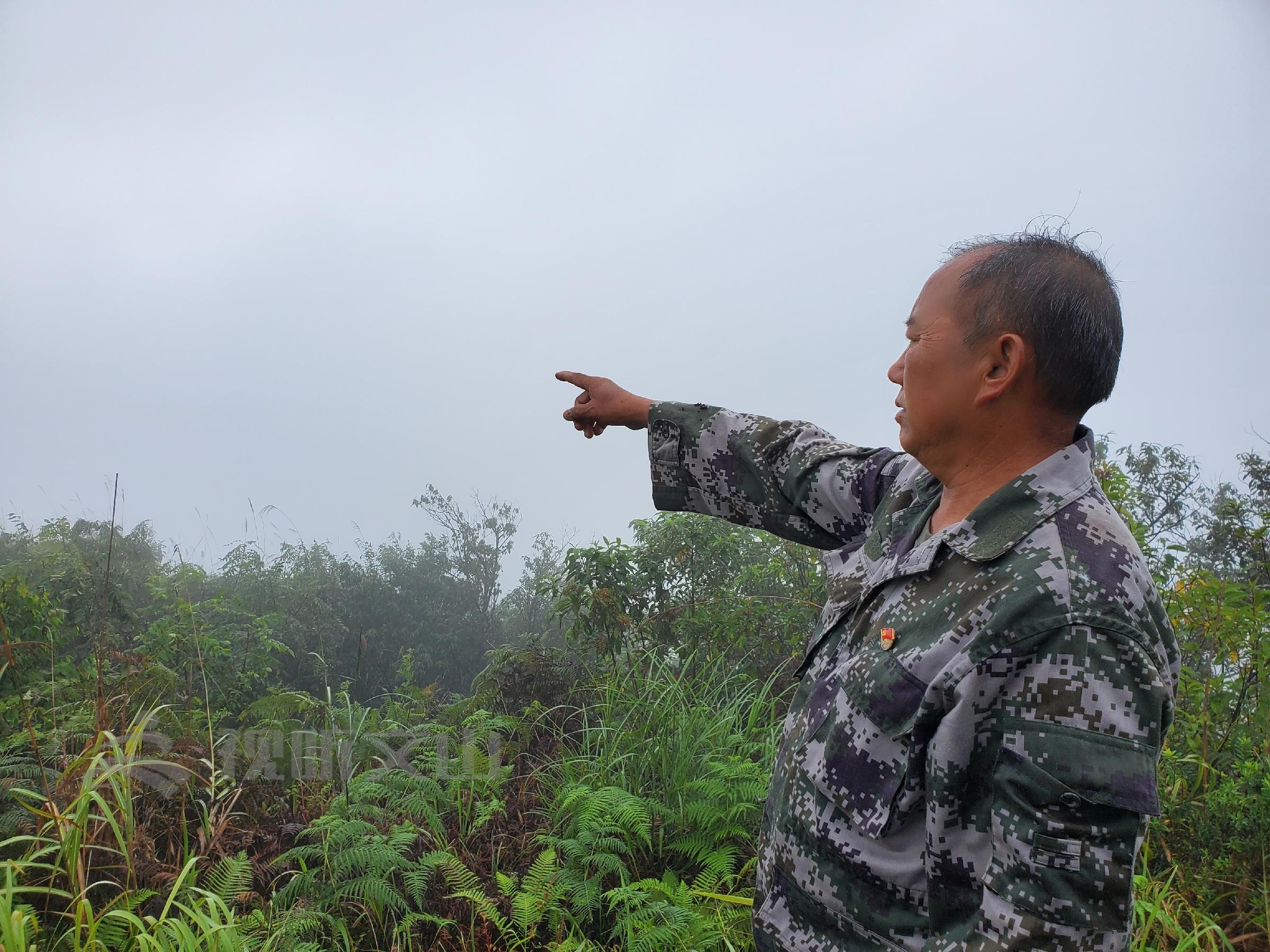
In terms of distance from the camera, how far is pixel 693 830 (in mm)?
2602

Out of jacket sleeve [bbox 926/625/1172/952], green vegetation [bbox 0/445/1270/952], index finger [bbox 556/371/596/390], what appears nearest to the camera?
jacket sleeve [bbox 926/625/1172/952]

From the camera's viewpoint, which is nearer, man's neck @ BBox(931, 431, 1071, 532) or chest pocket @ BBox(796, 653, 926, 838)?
chest pocket @ BBox(796, 653, 926, 838)

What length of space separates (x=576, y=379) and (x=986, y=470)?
0.86m

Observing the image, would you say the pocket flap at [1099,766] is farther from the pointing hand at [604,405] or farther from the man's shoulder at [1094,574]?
the pointing hand at [604,405]

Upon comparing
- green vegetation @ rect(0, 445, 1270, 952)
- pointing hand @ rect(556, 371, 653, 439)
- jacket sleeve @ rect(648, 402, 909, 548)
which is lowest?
green vegetation @ rect(0, 445, 1270, 952)

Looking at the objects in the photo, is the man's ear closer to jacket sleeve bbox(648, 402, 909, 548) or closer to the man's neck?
the man's neck

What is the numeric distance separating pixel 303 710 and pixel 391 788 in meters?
0.59

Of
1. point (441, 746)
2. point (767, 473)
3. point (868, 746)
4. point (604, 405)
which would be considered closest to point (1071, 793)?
point (868, 746)

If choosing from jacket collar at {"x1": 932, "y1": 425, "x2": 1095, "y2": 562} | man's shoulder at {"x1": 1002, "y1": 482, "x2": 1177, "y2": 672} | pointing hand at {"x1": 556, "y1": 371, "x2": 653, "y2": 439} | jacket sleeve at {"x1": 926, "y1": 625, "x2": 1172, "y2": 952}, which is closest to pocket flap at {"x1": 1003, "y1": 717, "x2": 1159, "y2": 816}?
jacket sleeve at {"x1": 926, "y1": 625, "x2": 1172, "y2": 952}

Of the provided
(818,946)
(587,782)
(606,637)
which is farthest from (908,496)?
(606,637)

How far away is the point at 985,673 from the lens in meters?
0.88

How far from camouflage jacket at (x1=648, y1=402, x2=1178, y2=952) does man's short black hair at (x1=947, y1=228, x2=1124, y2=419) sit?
8 cm

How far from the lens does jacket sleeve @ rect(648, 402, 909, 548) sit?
144 cm

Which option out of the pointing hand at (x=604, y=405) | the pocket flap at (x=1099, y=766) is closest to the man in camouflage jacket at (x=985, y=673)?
the pocket flap at (x=1099, y=766)
